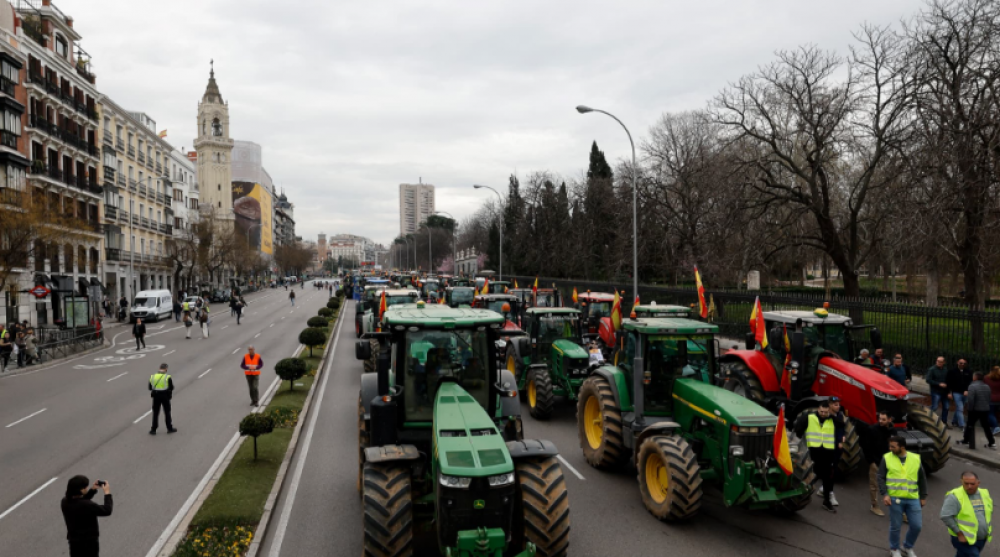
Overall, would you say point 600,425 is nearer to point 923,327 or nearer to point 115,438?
point 115,438

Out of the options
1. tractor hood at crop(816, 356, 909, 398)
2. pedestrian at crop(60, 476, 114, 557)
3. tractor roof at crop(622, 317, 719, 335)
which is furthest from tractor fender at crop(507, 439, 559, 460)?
tractor hood at crop(816, 356, 909, 398)

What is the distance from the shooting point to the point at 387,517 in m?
6.39

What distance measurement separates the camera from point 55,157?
126 feet

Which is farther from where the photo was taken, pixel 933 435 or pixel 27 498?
pixel 933 435

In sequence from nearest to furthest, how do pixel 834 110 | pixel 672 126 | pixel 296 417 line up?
pixel 296 417 < pixel 834 110 < pixel 672 126

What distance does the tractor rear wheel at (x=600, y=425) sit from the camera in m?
9.90

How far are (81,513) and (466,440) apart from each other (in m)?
3.93

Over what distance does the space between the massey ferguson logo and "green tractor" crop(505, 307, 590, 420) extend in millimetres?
4783

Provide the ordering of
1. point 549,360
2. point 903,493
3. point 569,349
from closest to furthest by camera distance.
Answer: point 903,493, point 569,349, point 549,360

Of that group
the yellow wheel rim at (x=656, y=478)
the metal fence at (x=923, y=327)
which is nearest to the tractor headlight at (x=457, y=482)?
the yellow wheel rim at (x=656, y=478)

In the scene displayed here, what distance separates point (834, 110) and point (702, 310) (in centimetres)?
1684

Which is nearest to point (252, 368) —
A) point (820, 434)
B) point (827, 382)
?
point (820, 434)

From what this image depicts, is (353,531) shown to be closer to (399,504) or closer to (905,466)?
(399,504)

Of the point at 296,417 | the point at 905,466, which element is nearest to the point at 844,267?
the point at 905,466
